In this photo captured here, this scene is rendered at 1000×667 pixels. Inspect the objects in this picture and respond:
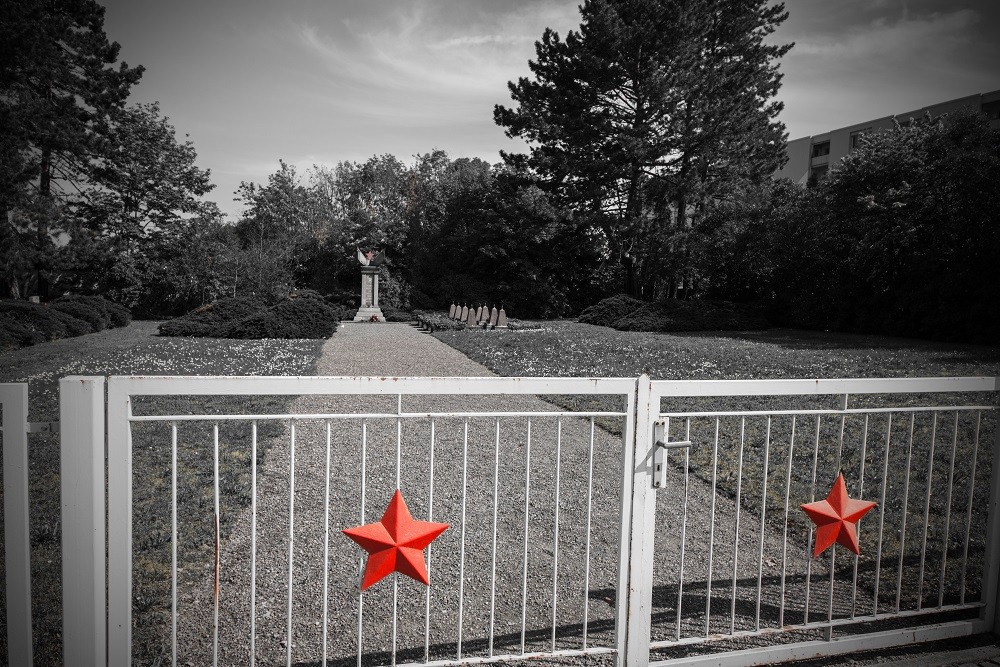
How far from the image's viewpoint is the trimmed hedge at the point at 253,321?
1825cm

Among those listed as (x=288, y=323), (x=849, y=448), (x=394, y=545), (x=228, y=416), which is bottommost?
(x=849, y=448)

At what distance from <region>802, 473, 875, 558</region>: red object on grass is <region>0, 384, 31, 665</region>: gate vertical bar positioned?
120 inches

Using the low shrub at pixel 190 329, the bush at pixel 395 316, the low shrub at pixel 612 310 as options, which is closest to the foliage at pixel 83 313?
the low shrub at pixel 190 329

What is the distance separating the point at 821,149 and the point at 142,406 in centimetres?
6332

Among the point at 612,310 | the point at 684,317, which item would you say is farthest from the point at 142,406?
the point at 612,310

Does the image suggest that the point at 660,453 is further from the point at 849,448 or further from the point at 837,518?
the point at 849,448

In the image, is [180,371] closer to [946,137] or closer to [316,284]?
[946,137]

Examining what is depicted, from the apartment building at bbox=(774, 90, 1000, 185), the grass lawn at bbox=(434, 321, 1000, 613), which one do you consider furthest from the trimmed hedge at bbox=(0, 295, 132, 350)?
the apartment building at bbox=(774, 90, 1000, 185)

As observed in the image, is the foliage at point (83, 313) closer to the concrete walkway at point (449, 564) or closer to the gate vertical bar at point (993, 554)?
the concrete walkway at point (449, 564)

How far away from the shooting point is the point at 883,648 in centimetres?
305

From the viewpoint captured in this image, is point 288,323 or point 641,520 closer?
point 641,520

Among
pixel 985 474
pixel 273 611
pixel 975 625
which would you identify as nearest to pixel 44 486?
pixel 273 611

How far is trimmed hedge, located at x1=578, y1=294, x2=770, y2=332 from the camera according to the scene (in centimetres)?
2667

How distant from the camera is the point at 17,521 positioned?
80.6 inches
